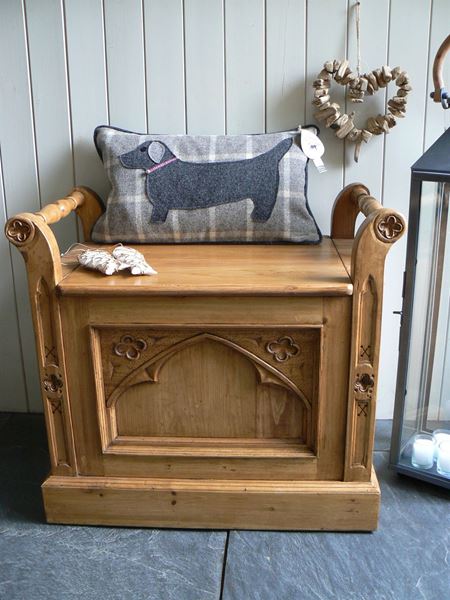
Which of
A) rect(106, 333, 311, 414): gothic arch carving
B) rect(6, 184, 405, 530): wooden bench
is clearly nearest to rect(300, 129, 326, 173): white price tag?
rect(6, 184, 405, 530): wooden bench

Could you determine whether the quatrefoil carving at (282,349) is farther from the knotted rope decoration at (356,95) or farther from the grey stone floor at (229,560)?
the knotted rope decoration at (356,95)

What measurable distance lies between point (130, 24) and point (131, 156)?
0.36 metres

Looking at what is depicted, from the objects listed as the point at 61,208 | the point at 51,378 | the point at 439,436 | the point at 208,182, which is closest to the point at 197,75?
the point at 208,182

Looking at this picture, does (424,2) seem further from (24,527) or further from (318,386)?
(24,527)

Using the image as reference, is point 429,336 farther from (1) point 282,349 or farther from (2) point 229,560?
(2) point 229,560

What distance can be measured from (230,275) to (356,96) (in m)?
0.63

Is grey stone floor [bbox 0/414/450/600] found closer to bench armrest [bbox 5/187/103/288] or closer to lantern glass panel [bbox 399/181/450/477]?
lantern glass panel [bbox 399/181/450/477]

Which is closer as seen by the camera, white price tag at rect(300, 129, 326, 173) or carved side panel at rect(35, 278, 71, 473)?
carved side panel at rect(35, 278, 71, 473)

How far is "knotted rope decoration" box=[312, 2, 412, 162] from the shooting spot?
1.64 meters

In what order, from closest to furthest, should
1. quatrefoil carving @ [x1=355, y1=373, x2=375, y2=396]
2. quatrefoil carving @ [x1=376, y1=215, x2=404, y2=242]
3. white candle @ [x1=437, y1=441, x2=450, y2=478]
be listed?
quatrefoil carving @ [x1=376, y1=215, x2=404, y2=242] → quatrefoil carving @ [x1=355, y1=373, x2=375, y2=396] → white candle @ [x1=437, y1=441, x2=450, y2=478]

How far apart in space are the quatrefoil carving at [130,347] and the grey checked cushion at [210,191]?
1.13ft

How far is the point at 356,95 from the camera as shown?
1.67m

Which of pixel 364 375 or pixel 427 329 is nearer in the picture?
pixel 364 375

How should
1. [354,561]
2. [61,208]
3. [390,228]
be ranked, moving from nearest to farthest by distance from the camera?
[390,228]
[354,561]
[61,208]
